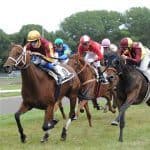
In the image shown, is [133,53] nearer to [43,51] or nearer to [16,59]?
[43,51]

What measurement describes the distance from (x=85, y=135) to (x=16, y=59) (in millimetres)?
3091

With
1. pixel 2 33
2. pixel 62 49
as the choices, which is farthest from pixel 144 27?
pixel 62 49

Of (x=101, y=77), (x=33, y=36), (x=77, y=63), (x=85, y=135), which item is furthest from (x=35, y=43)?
(x=101, y=77)

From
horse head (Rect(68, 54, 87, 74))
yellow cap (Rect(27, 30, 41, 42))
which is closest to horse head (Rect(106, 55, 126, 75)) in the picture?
yellow cap (Rect(27, 30, 41, 42))

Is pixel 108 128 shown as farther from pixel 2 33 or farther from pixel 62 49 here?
pixel 2 33

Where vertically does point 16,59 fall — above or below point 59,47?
above

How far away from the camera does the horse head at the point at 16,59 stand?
11.2m

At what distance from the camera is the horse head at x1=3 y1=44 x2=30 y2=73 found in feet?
36.7

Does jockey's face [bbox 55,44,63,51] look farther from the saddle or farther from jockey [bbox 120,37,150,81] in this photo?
jockey [bbox 120,37,150,81]

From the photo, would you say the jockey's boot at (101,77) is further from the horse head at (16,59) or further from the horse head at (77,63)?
the horse head at (16,59)

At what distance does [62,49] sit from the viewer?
15820 mm

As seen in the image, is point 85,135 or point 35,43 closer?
point 35,43

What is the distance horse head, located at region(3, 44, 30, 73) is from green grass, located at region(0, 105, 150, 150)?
65.3 inches

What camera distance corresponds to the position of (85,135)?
44.0ft
